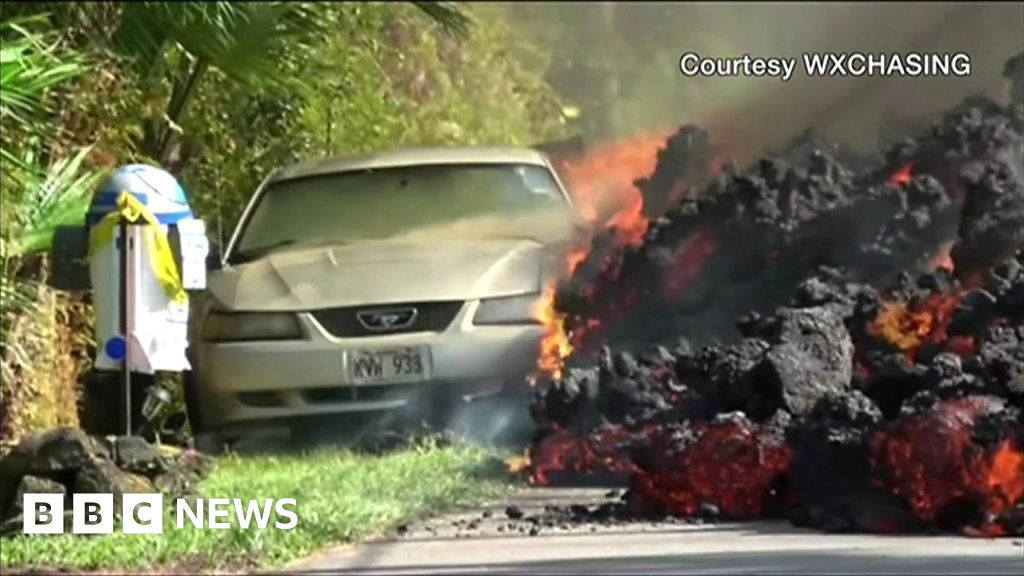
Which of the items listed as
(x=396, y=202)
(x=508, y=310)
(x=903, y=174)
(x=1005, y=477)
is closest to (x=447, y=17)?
(x=396, y=202)

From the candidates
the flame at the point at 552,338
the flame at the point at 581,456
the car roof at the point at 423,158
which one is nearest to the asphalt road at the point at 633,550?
the flame at the point at 581,456

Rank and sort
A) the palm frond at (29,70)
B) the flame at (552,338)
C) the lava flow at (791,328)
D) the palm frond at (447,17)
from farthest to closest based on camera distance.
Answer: the palm frond at (447,17), the palm frond at (29,70), the flame at (552,338), the lava flow at (791,328)

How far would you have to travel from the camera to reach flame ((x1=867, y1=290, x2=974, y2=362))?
5316mm

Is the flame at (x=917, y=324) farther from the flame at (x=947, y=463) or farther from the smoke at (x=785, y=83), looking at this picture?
the smoke at (x=785, y=83)

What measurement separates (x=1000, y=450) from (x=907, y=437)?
197mm

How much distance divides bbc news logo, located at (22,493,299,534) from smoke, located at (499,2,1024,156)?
1.10 metres

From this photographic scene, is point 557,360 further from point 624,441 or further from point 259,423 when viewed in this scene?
point 259,423

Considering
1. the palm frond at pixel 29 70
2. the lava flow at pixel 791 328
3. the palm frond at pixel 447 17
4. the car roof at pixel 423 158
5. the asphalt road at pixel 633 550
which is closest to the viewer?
the asphalt road at pixel 633 550

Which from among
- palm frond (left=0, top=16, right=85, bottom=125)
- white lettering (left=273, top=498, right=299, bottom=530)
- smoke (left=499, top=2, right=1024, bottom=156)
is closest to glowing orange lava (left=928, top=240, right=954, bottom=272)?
smoke (left=499, top=2, right=1024, bottom=156)

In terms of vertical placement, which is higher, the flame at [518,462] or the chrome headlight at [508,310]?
the chrome headlight at [508,310]

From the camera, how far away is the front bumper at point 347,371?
5402 mm

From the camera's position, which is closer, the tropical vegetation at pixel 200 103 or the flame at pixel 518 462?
the flame at pixel 518 462

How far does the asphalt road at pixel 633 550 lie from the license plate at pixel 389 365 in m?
0.33

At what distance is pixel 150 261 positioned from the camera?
5.60 metres
